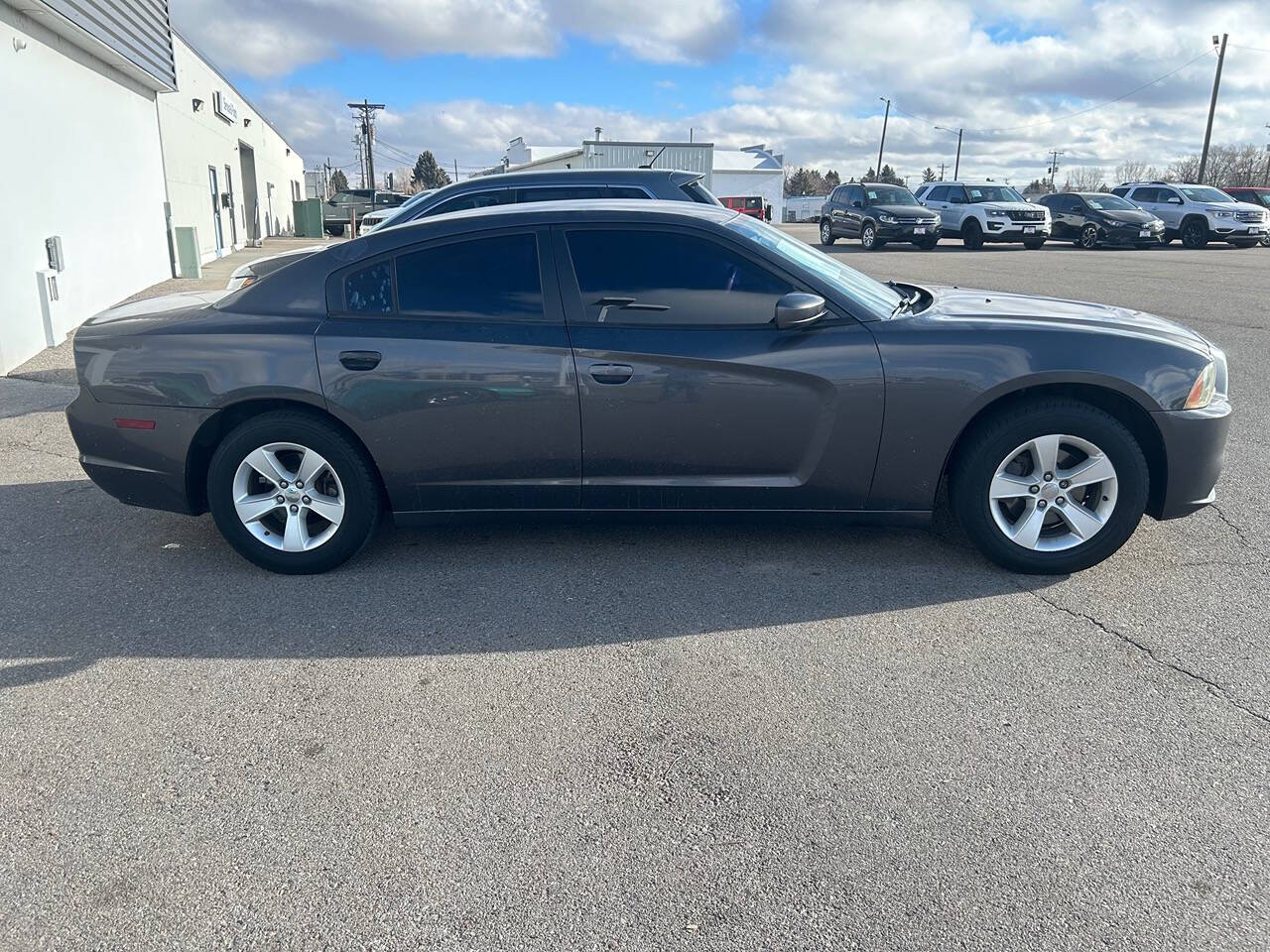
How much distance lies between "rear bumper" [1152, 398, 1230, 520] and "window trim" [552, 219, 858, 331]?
1420mm

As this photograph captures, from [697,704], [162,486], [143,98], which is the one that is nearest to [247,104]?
[143,98]

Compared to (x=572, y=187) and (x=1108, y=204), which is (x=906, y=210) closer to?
(x=1108, y=204)

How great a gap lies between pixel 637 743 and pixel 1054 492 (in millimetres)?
2252

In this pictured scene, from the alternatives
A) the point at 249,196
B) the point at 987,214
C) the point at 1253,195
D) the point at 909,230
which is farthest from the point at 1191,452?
the point at 1253,195

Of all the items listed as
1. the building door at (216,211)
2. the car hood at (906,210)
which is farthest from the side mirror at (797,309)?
the car hood at (906,210)

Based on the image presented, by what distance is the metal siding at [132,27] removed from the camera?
443 inches

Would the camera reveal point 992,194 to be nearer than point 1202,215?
No

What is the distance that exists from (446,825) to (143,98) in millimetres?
17300

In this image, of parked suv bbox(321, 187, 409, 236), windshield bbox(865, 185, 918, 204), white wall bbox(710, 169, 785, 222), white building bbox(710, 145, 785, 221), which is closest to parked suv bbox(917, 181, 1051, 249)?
windshield bbox(865, 185, 918, 204)

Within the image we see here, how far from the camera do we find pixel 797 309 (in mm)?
3955

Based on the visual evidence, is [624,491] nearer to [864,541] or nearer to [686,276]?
[686,276]

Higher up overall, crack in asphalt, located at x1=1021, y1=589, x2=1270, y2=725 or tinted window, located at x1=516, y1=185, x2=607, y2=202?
tinted window, located at x1=516, y1=185, x2=607, y2=202

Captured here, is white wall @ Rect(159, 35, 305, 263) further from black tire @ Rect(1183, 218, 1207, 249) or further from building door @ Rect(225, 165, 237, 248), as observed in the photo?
black tire @ Rect(1183, 218, 1207, 249)

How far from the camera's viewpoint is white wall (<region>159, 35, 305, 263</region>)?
18797mm
